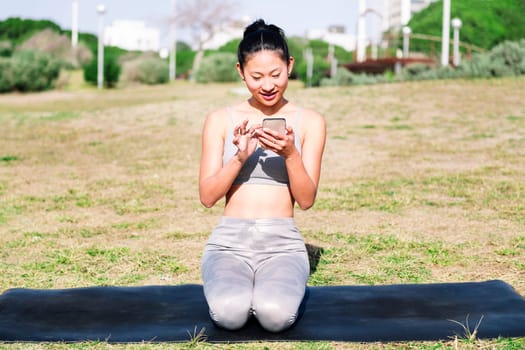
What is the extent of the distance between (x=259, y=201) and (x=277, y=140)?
1.84 feet

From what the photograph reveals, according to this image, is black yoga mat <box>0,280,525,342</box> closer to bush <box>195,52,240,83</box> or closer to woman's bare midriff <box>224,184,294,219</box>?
woman's bare midriff <box>224,184,294,219</box>

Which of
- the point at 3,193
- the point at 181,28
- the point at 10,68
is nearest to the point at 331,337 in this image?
the point at 3,193

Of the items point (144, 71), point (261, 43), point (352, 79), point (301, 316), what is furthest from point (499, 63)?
point (144, 71)

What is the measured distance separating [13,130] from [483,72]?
13.4 meters

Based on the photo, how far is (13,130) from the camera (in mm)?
15633

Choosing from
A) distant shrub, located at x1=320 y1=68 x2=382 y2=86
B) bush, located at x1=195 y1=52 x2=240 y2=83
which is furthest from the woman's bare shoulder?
bush, located at x1=195 y1=52 x2=240 y2=83

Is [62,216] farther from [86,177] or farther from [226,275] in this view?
[226,275]

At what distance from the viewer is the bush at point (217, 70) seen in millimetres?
35562

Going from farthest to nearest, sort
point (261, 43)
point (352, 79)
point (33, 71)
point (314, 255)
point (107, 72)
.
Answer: point (107, 72) → point (33, 71) → point (352, 79) → point (314, 255) → point (261, 43)

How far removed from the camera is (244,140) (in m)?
3.69

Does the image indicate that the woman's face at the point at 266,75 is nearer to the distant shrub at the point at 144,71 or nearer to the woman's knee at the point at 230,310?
the woman's knee at the point at 230,310

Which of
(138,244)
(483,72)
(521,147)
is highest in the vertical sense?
(483,72)

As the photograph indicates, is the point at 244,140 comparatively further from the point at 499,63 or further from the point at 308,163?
the point at 499,63

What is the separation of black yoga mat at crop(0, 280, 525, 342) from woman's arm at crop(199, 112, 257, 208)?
77 cm
